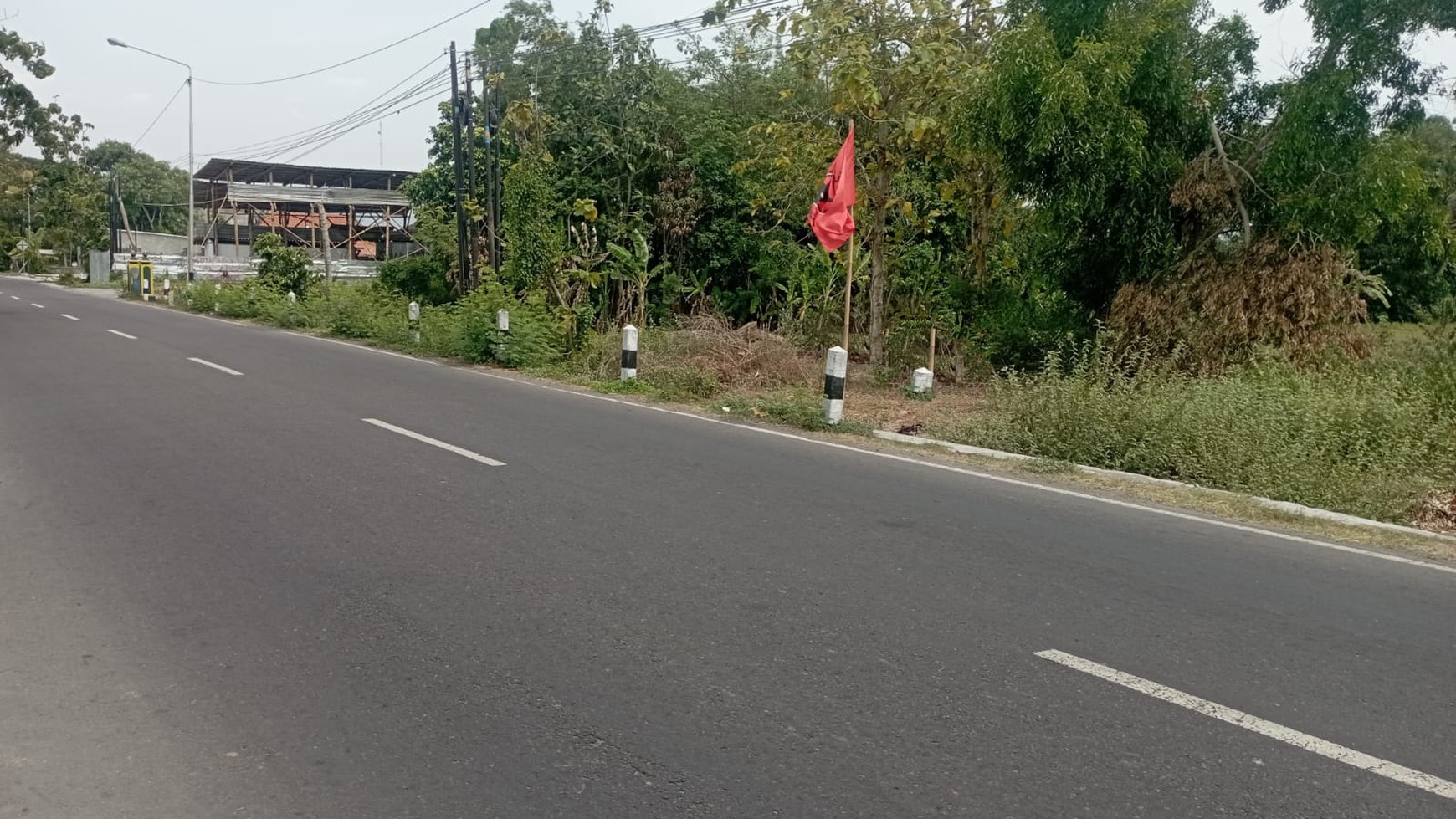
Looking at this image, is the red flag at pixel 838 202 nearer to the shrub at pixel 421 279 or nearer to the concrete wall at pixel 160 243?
the shrub at pixel 421 279

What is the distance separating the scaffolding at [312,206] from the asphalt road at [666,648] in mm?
44707

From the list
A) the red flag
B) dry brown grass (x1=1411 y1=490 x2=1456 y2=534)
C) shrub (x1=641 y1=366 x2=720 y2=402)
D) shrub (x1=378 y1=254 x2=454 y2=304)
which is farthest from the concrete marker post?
dry brown grass (x1=1411 y1=490 x2=1456 y2=534)

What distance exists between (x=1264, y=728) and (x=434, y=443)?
736 centimetres

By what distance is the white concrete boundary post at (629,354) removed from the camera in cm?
1550

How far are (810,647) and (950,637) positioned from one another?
667 mm

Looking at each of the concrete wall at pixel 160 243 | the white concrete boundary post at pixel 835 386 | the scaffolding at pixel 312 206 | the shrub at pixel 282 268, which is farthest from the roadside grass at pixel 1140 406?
the concrete wall at pixel 160 243

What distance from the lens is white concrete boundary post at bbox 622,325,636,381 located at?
50.9 feet

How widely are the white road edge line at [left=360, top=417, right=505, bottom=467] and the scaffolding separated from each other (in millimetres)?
40745

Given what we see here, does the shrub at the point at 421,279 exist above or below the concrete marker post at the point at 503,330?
above

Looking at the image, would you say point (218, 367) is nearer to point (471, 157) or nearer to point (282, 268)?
point (471, 157)

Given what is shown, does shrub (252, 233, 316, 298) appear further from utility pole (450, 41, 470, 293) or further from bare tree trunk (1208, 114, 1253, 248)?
bare tree trunk (1208, 114, 1253, 248)

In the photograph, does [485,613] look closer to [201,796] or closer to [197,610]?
[197,610]

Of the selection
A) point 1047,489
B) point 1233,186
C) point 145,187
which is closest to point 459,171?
point 1233,186

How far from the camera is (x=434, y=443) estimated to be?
32.2 feet
